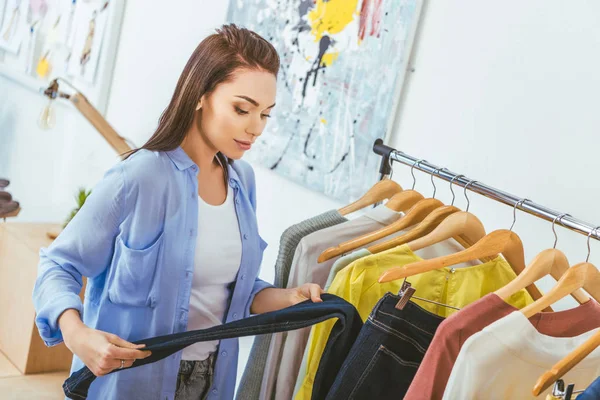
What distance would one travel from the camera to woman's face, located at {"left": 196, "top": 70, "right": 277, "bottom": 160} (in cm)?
145

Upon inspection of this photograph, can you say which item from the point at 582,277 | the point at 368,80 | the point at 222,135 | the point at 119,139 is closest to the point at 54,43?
the point at 119,139

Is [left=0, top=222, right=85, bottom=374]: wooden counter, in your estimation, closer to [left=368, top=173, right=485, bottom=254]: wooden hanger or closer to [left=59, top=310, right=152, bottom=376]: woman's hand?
[left=59, top=310, right=152, bottom=376]: woman's hand

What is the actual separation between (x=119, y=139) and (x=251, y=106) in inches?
70.5

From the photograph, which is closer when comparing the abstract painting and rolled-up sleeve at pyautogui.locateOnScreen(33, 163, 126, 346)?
rolled-up sleeve at pyautogui.locateOnScreen(33, 163, 126, 346)

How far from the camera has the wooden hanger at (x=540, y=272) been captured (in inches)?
49.9

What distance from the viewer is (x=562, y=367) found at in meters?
1.09

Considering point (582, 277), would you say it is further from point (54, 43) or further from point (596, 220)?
point (54, 43)

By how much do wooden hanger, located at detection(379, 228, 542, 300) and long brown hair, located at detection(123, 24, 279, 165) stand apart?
0.48 metres

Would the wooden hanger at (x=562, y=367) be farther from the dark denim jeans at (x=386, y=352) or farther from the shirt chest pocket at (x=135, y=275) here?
the shirt chest pocket at (x=135, y=275)

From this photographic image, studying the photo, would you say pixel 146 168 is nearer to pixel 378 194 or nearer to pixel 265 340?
pixel 265 340

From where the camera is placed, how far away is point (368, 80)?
7.77 feet

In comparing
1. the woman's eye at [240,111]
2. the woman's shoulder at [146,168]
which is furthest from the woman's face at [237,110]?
the woman's shoulder at [146,168]

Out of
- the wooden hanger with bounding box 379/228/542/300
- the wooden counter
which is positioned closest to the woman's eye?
the wooden hanger with bounding box 379/228/542/300

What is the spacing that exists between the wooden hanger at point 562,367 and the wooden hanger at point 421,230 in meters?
0.48
